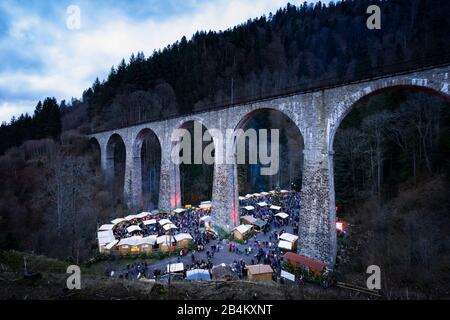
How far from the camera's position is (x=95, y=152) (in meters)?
38.5

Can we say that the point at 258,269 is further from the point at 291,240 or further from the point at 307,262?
the point at 291,240

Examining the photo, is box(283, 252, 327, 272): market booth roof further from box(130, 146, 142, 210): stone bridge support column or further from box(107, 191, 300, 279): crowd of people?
box(130, 146, 142, 210): stone bridge support column

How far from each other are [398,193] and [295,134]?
2368 cm

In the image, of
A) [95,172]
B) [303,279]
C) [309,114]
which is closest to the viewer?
[303,279]

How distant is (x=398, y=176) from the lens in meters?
20.3

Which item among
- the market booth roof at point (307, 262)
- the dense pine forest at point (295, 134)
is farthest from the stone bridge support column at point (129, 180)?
the market booth roof at point (307, 262)

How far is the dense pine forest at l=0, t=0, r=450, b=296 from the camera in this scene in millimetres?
15453

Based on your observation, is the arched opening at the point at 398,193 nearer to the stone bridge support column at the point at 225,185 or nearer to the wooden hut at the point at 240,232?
the wooden hut at the point at 240,232

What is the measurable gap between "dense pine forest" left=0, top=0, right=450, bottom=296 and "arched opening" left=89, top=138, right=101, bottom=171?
391 mm

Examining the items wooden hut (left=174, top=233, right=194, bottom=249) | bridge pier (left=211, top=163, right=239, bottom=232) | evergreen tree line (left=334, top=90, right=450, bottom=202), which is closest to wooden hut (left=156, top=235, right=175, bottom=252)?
wooden hut (left=174, top=233, right=194, bottom=249)

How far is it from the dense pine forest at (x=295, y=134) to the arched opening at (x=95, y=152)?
1.28ft

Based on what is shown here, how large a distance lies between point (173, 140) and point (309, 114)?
14745 mm
